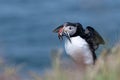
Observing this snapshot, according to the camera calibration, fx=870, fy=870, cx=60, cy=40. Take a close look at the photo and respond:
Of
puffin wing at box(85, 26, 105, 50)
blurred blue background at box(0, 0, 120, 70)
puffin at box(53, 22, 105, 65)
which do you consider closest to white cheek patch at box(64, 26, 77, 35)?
puffin at box(53, 22, 105, 65)

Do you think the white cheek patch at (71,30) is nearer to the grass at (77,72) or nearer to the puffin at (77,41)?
the puffin at (77,41)

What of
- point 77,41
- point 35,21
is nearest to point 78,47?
point 77,41

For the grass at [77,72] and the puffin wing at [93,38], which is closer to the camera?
the grass at [77,72]

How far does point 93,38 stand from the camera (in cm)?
619

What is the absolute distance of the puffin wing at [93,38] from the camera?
606 centimetres

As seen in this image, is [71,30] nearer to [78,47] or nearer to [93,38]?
[78,47]

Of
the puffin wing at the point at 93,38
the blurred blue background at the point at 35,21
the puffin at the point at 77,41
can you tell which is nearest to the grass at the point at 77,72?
the puffin at the point at 77,41

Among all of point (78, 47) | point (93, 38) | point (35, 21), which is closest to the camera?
point (78, 47)

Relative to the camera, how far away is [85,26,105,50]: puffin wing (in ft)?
19.9

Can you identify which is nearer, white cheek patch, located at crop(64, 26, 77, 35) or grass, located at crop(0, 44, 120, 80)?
grass, located at crop(0, 44, 120, 80)

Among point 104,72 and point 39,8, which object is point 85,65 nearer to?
point 104,72

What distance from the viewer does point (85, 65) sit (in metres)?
4.89

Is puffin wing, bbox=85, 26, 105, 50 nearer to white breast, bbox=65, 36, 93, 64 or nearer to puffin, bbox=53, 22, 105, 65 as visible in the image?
puffin, bbox=53, 22, 105, 65

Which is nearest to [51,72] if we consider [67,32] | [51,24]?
[67,32]
